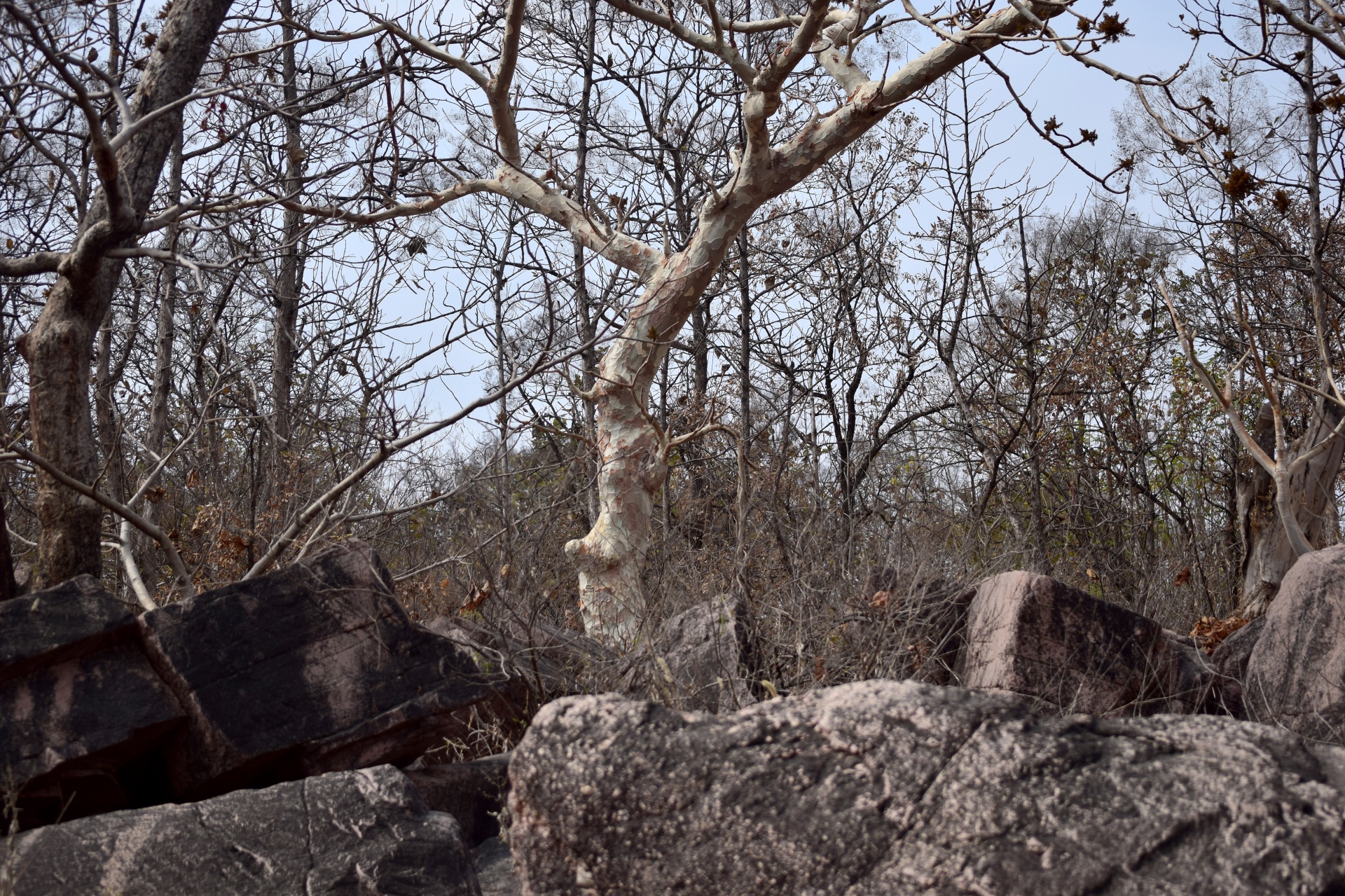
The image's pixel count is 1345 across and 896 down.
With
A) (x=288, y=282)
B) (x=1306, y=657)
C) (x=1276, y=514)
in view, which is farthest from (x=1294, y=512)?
(x=288, y=282)

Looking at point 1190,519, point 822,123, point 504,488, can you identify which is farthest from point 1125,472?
point 504,488

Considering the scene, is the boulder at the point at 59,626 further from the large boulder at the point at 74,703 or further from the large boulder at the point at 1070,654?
the large boulder at the point at 1070,654

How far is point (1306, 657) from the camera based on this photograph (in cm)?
525

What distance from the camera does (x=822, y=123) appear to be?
29.9 ft

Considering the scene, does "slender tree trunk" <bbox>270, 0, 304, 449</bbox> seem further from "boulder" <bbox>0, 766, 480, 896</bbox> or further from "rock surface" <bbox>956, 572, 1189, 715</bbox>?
"rock surface" <bbox>956, 572, 1189, 715</bbox>

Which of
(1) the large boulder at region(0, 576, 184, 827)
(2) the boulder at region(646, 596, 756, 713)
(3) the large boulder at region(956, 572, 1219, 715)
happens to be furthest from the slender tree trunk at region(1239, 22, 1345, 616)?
(1) the large boulder at region(0, 576, 184, 827)

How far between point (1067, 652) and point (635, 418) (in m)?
5.08

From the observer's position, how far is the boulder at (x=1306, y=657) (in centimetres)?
508

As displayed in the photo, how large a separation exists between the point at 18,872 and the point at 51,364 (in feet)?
10.9

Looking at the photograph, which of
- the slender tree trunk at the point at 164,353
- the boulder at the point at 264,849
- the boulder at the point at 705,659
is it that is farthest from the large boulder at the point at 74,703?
the slender tree trunk at the point at 164,353

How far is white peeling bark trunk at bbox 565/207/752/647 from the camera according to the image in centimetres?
923

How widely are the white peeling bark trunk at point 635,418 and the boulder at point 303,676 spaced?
4424mm

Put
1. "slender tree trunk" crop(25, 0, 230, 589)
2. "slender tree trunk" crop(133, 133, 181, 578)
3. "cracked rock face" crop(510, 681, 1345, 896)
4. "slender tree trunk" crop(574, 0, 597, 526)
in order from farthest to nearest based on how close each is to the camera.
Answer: "slender tree trunk" crop(574, 0, 597, 526), "slender tree trunk" crop(133, 133, 181, 578), "slender tree trunk" crop(25, 0, 230, 589), "cracked rock face" crop(510, 681, 1345, 896)

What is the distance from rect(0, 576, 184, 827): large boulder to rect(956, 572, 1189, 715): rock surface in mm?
3703
